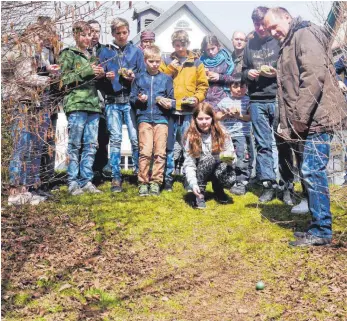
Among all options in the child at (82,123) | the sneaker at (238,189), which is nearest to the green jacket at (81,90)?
the child at (82,123)

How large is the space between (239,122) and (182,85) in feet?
3.77

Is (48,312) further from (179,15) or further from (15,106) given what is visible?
(179,15)

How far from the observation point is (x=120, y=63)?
7477 millimetres

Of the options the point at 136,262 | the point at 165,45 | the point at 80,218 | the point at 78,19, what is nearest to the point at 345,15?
the point at 78,19

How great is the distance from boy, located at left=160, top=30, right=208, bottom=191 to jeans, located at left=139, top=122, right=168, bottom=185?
0.90ft

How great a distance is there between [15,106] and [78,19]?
41.3 inches

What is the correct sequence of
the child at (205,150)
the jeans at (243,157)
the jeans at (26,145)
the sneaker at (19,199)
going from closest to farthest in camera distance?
the jeans at (26,145), the sneaker at (19,199), the child at (205,150), the jeans at (243,157)

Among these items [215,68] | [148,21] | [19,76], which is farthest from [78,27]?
[148,21]

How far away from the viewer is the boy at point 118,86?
24.1ft

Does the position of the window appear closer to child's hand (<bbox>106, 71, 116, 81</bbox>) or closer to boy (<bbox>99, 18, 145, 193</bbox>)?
boy (<bbox>99, 18, 145, 193</bbox>)

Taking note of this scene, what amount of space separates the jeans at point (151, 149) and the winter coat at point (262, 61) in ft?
4.39

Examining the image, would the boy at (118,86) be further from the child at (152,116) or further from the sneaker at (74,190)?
the sneaker at (74,190)

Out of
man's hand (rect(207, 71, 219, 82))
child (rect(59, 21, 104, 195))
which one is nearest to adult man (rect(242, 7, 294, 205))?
man's hand (rect(207, 71, 219, 82))

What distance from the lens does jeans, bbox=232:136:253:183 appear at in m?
7.91
